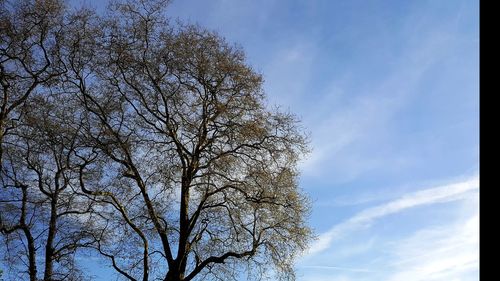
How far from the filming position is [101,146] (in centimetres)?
→ 2036

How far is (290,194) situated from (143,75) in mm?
7814

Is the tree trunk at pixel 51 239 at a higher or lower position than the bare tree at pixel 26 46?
lower

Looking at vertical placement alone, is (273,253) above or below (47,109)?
below

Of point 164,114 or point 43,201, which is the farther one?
point 43,201

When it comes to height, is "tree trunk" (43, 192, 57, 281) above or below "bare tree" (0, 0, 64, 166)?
below

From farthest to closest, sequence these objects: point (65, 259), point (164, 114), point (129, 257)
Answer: point (65, 259) → point (164, 114) → point (129, 257)

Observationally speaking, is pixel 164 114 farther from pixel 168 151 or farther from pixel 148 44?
pixel 148 44

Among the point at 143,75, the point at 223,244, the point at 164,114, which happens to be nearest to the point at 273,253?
the point at 223,244

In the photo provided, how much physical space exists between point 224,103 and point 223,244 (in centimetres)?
578

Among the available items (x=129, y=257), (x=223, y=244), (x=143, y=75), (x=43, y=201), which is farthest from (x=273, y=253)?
(x=43, y=201)

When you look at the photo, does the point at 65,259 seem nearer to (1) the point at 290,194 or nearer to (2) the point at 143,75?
(2) the point at 143,75

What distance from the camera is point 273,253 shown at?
2086cm

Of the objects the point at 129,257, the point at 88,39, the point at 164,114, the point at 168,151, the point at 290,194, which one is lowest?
the point at 129,257

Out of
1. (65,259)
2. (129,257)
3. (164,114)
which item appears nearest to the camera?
(129,257)
